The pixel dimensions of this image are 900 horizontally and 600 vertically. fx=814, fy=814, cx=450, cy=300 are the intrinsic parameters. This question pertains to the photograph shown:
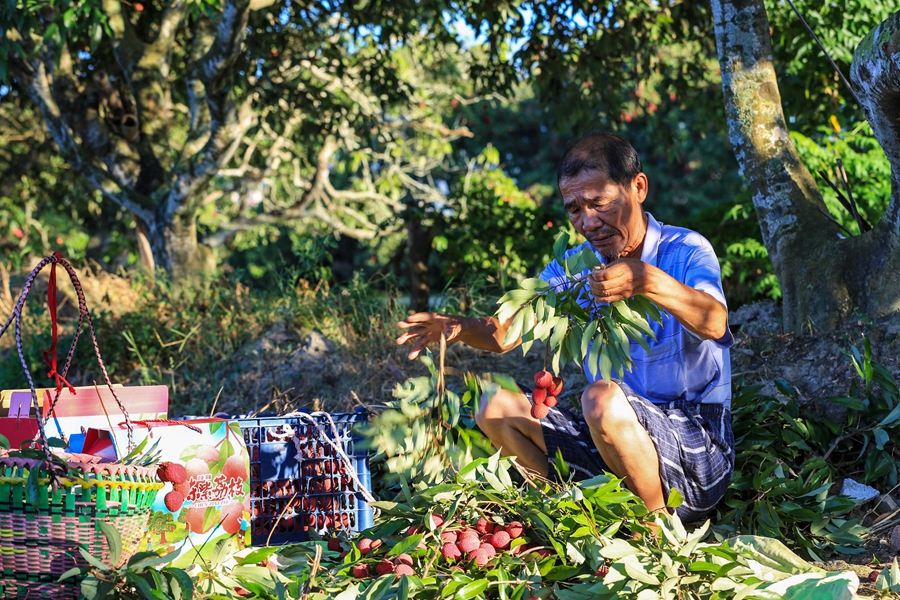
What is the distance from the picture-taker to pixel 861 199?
521 cm

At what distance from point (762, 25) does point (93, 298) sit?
16.1 feet

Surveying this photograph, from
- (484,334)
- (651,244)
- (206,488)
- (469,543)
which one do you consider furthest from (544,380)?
(206,488)

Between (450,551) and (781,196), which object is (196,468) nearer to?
(450,551)

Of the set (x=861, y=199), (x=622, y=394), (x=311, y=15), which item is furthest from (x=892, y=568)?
(x=311, y=15)

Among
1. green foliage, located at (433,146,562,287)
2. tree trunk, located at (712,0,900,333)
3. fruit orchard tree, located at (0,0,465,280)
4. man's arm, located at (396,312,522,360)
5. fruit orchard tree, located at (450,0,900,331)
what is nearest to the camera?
man's arm, located at (396,312,522,360)

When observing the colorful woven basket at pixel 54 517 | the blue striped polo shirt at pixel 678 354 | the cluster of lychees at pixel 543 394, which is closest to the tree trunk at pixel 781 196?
the blue striped polo shirt at pixel 678 354

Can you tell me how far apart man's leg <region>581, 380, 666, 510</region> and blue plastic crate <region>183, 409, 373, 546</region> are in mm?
776

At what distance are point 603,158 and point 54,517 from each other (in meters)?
1.81

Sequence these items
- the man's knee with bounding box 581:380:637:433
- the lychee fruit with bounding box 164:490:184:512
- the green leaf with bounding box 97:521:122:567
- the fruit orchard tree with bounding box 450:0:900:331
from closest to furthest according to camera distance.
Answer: the green leaf with bounding box 97:521:122:567 → the lychee fruit with bounding box 164:490:184:512 → the man's knee with bounding box 581:380:637:433 → the fruit orchard tree with bounding box 450:0:900:331

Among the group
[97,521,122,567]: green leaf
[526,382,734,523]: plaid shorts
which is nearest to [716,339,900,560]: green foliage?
[526,382,734,523]: plaid shorts

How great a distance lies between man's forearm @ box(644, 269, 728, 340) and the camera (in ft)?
7.22

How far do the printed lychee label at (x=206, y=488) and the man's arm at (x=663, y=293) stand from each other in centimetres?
115

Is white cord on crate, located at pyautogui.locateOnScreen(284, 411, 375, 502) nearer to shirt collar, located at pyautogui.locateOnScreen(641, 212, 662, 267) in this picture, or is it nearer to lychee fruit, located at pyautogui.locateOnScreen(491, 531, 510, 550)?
lychee fruit, located at pyautogui.locateOnScreen(491, 531, 510, 550)

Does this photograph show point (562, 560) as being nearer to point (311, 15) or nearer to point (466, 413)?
point (466, 413)
